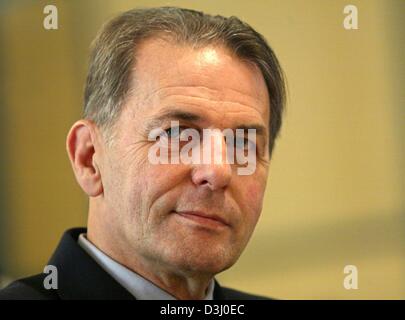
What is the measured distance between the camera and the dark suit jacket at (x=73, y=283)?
1.17 m

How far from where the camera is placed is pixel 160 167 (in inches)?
44.8

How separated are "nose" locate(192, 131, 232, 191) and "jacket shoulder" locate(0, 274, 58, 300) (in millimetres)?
320

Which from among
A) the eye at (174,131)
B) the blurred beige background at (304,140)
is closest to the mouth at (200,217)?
the eye at (174,131)

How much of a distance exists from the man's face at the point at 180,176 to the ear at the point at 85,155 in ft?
0.07

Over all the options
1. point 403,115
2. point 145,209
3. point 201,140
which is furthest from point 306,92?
point 145,209

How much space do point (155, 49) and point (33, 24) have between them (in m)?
0.29

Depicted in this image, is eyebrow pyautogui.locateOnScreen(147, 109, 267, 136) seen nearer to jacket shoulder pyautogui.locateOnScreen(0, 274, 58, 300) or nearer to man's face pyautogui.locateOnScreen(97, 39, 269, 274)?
man's face pyautogui.locateOnScreen(97, 39, 269, 274)

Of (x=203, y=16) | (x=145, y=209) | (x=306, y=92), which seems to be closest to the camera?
(x=145, y=209)

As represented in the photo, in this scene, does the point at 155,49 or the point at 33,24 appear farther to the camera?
the point at 33,24

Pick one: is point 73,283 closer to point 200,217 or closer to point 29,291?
point 29,291

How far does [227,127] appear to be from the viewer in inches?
45.6

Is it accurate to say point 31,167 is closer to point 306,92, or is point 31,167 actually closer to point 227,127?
point 227,127

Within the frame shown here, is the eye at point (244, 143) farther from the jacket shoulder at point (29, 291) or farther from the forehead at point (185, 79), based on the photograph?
the jacket shoulder at point (29, 291)

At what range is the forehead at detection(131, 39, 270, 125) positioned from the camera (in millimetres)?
1153
